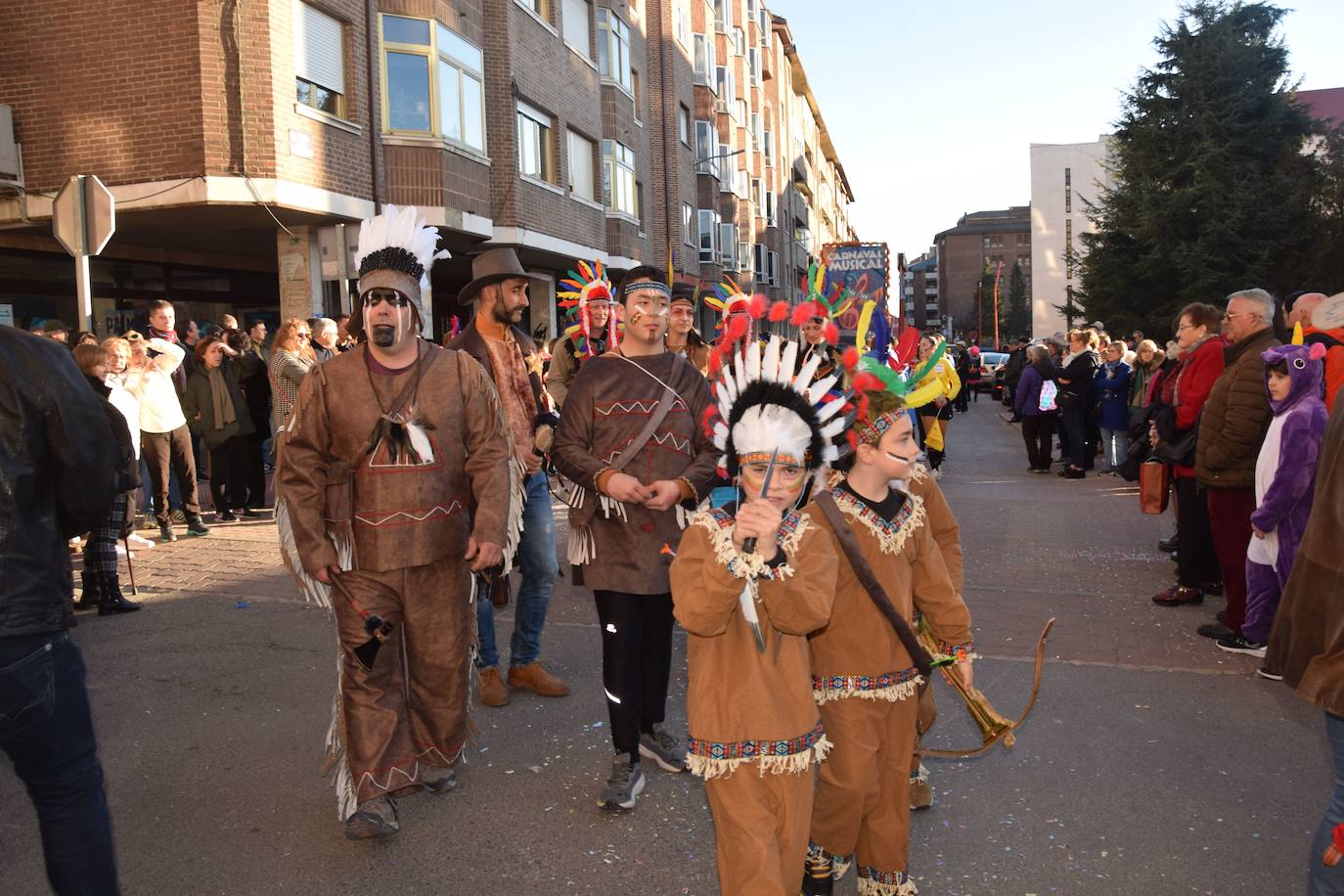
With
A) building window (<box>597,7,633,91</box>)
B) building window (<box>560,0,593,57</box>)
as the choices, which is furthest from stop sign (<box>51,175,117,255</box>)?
building window (<box>597,7,633,91</box>)

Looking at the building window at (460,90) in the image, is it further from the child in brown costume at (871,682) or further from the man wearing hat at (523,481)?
the child in brown costume at (871,682)

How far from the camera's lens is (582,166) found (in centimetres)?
2189

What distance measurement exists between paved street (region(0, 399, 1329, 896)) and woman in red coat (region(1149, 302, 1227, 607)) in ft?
0.91

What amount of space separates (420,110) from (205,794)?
13294 millimetres

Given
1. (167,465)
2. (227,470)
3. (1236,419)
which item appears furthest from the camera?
(227,470)

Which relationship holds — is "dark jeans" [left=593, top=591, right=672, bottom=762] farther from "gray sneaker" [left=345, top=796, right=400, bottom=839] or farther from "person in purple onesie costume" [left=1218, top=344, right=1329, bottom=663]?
"person in purple onesie costume" [left=1218, top=344, right=1329, bottom=663]

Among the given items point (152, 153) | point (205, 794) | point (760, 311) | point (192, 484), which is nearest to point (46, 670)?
point (205, 794)

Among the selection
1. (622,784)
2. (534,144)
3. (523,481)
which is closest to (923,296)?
(534,144)

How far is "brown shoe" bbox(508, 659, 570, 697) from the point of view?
17.0 ft

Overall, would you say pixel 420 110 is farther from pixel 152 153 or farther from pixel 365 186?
pixel 152 153

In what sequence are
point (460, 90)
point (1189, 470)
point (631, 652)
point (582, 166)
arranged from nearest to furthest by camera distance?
point (631, 652) → point (1189, 470) → point (460, 90) → point (582, 166)

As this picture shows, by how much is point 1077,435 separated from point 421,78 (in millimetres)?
10851

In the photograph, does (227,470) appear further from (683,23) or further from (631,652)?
(683,23)

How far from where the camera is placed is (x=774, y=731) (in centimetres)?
281
